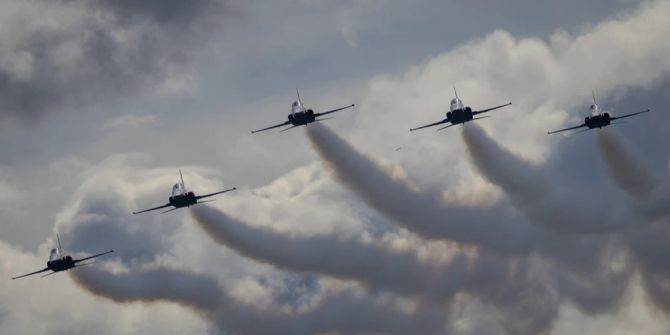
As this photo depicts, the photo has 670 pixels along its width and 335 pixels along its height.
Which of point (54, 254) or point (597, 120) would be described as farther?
point (54, 254)

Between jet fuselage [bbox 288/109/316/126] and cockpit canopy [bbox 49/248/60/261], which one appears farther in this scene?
cockpit canopy [bbox 49/248/60/261]

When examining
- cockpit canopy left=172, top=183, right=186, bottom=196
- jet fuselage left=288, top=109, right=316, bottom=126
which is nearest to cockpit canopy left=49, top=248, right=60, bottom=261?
cockpit canopy left=172, top=183, right=186, bottom=196

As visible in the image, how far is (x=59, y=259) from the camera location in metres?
149

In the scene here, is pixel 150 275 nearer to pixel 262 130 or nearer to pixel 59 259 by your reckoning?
pixel 59 259

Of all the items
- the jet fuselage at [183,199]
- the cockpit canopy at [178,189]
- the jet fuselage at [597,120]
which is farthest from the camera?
the cockpit canopy at [178,189]

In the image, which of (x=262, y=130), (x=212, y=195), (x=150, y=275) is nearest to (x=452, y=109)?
(x=262, y=130)

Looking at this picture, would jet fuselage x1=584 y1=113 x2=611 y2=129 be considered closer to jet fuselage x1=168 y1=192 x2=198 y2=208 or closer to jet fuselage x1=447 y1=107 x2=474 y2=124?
jet fuselage x1=447 y1=107 x2=474 y2=124

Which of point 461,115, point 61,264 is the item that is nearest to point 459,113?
point 461,115

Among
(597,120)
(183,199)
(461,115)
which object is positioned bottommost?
(597,120)

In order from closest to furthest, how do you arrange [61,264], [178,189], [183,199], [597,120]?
[597,120], [183,199], [178,189], [61,264]

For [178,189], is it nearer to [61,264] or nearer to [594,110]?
[61,264]

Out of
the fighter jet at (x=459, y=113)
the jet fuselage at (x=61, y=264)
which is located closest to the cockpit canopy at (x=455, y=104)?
the fighter jet at (x=459, y=113)

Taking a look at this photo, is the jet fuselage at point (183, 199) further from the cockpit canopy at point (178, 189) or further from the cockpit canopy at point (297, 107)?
the cockpit canopy at point (297, 107)

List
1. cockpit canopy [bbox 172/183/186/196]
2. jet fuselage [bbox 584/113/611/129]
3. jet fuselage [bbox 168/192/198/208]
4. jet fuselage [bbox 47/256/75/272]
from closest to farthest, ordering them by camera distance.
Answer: jet fuselage [bbox 584/113/611/129] < jet fuselage [bbox 168/192/198/208] < cockpit canopy [bbox 172/183/186/196] < jet fuselage [bbox 47/256/75/272]
